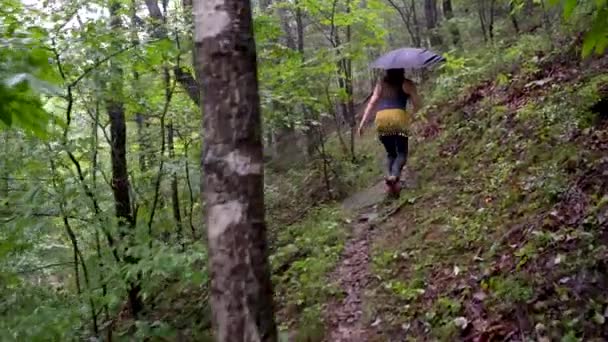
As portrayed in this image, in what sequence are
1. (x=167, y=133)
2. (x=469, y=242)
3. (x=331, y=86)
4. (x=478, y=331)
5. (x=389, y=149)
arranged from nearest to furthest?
(x=478, y=331) → (x=469, y=242) → (x=389, y=149) → (x=167, y=133) → (x=331, y=86)

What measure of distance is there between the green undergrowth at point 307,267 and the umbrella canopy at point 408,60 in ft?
7.43

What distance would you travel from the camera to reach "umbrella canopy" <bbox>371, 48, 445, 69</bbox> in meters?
7.86

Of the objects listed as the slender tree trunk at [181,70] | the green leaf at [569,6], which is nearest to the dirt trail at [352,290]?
the slender tree trunk at [181,70]

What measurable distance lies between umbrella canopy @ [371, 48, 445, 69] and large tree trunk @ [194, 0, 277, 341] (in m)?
5.74

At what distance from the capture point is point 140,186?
698 centimetres

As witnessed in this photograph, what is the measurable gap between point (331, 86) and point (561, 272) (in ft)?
24.3

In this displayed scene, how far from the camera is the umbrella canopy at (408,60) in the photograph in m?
7.86

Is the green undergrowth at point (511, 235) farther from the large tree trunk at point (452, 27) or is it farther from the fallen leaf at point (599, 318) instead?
the large tree trunk at point (452, 27)

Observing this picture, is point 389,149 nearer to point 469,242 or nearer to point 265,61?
point 265,61

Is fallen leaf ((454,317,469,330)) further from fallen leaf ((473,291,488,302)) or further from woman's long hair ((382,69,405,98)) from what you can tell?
woman's long hair ((382,69,405,98))

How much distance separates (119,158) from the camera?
277 inches

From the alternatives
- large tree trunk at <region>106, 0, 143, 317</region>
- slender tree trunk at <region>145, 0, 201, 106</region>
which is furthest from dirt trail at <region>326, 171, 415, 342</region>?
slender tree trunk at <region>145, 0, 201, 106</region>

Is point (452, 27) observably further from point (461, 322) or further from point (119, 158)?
point (461, 322)

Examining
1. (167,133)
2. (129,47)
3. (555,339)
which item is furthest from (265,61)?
(555,339)
